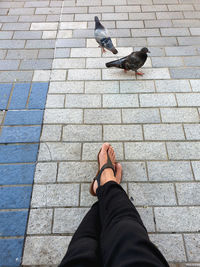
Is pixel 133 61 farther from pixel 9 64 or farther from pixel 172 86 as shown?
pixel 9 64

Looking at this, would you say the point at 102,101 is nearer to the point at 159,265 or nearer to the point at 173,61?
the point at 173,61

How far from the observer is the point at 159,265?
1379 mm

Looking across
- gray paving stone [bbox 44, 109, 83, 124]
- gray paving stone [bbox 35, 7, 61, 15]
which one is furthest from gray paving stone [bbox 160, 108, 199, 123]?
gray paving stone [bbox 35, 7, 61, 15]

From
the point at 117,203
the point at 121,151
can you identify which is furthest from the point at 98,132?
the point at 117,203

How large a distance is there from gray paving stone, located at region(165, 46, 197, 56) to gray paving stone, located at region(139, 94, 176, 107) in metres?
1.03

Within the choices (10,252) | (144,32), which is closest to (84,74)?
(144,32)

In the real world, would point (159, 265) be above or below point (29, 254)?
above

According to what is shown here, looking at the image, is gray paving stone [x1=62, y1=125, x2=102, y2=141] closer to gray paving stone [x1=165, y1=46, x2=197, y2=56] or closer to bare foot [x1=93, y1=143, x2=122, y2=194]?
bare foot [x1=93, y1=143, x2=122, y2=194]

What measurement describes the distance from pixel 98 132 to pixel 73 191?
883 mm

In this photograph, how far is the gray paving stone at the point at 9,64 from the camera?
3891 millimetres

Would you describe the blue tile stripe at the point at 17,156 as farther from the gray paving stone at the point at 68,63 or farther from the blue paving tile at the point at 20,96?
the gray paving stone at the point at 68,63

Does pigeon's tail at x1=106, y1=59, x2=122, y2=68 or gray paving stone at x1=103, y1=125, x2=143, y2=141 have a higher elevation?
pigeon's tail at x1=106, y1=59, x2=122, y2=68

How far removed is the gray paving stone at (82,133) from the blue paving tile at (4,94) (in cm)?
105

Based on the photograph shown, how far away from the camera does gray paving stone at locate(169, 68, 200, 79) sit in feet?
12.1
